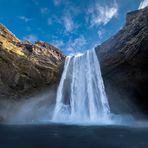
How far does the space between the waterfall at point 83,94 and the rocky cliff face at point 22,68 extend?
3018 millimetres

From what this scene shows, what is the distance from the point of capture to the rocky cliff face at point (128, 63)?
123 ft

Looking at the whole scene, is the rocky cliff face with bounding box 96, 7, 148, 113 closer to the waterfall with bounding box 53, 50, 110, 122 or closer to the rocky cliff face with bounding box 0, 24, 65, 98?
the waterfall with bounding box 53, 50, 110, 122

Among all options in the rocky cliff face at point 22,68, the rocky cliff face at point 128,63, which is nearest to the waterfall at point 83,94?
the rocky cliff face at point 128,63

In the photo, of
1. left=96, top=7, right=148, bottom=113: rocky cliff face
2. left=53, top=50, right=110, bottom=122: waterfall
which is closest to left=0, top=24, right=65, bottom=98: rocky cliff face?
left=53, top=50, right=110, bottom=122: waterfall

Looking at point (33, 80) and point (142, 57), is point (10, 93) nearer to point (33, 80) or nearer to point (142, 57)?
point (33, 80)

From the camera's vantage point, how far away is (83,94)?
4712 centimetres

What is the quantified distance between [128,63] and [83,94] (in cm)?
1174

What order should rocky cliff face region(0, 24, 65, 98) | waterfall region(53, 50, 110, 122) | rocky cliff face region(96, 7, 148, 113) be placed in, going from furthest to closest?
1. waterfall region(53, 50, 110, 122)
2. rocky cliff face region(0, 24, 65, 98)
3. rocky cliff face region(96, 7, 148, 113)

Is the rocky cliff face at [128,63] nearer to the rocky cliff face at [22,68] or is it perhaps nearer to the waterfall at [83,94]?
the waterfall at [83,94]

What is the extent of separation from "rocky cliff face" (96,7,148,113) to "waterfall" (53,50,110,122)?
1.97 metres

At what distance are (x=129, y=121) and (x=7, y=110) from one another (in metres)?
22.6

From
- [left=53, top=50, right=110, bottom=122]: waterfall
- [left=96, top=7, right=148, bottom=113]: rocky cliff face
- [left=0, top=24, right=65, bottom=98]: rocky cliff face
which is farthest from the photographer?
[left=53, top=50, right=110, bottom=122]: waterfall

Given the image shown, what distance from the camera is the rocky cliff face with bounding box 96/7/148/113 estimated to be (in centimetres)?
3738

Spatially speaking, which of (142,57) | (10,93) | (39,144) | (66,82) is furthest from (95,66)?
(39,144)
